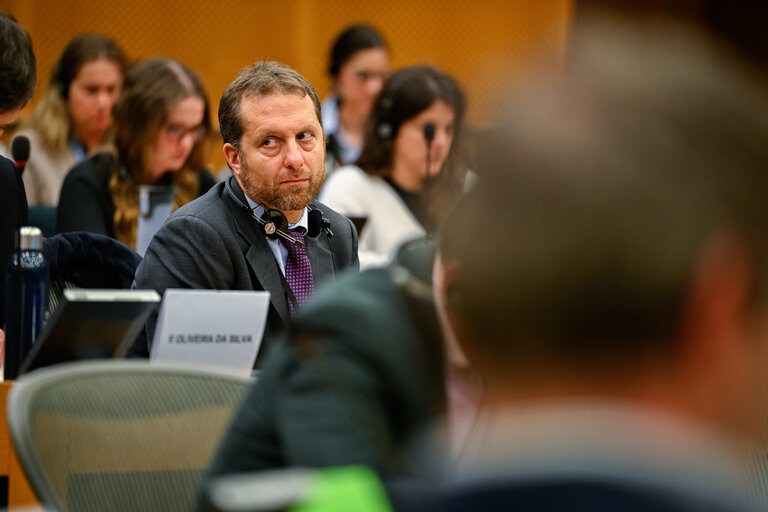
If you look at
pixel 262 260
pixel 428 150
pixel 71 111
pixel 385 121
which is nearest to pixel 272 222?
pixel 262 260

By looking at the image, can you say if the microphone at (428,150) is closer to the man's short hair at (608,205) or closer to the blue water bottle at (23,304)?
the blue water bottle at (23,304)

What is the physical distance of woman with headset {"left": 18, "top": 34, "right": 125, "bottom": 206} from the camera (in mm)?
4457

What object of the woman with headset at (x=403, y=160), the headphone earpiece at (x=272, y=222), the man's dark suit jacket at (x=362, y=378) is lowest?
the woman with headset at (x=403, y=160)

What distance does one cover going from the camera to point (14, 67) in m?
2.63

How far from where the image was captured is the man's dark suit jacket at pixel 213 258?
265cm

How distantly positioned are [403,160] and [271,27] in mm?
2819

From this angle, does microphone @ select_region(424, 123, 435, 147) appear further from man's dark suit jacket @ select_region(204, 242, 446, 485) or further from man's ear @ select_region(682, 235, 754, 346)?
man's ear @ select_region(682, 235, 754, 346)

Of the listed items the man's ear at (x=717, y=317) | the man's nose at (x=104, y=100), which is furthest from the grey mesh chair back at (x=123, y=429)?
the man's nose at (x=104, y=100)

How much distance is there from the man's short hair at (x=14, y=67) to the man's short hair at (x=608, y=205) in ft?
6.98

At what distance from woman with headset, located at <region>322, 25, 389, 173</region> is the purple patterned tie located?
2.69 m

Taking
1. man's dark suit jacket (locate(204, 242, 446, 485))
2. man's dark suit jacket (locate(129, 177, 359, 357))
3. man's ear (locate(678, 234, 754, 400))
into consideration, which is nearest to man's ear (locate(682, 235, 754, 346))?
man's ear (locate(678, 234, 754, 400))

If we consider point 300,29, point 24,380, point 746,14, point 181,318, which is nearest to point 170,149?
point 181,318

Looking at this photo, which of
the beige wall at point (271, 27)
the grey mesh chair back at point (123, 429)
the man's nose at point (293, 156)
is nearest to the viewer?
the grey mesh chair back at point (123, 429)

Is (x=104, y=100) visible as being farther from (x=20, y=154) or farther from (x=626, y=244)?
(x=626, y=244)
